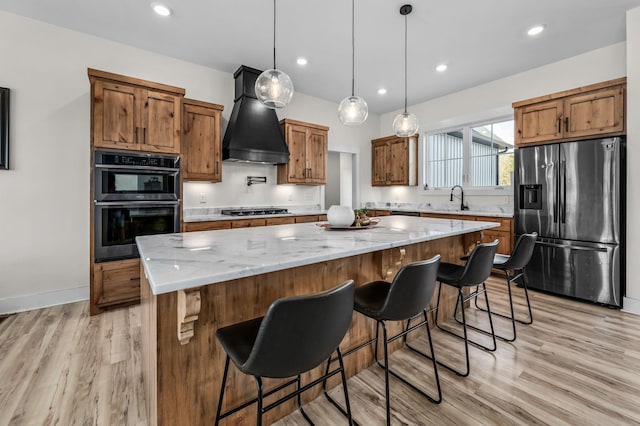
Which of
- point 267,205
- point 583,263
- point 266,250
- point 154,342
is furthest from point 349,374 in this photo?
point 267,205

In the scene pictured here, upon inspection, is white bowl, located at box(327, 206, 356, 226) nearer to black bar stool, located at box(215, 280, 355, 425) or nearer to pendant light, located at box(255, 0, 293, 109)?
pendant light, located at box(255, 0, 293, 109)

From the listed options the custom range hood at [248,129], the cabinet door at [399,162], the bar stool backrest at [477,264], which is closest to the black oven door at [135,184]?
the custom range hood at [248,129]

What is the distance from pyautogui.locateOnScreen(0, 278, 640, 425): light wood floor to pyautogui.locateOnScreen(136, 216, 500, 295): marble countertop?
3.01ft

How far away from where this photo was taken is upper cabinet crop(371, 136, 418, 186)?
569cm

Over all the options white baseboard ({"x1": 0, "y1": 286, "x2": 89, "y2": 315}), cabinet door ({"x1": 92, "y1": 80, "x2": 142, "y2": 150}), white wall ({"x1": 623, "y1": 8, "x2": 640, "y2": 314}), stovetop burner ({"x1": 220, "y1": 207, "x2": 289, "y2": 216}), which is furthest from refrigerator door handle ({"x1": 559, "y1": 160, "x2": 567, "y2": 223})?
white baseboard ({"x1": 0, "y1": 286, "x2": 89, "y2": 315})

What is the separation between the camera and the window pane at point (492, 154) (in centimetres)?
465

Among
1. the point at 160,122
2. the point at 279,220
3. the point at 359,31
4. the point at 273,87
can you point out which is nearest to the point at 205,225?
the point at 279,220

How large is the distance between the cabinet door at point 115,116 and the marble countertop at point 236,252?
5.74 ft

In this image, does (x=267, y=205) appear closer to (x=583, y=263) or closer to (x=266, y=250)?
(x=266, y=250)

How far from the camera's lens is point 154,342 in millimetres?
1190

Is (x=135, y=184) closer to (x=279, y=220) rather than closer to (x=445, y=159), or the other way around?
(x=279, y=220)

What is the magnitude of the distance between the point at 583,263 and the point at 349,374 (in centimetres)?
303

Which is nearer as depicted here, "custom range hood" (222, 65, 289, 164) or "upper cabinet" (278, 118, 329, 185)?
"custom range hood" (222, 65, 289, 164)

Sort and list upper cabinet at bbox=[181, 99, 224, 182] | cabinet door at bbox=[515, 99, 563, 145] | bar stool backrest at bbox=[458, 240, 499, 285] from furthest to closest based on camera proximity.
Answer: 1. upper cabinet at bbox=[181, 99, 224, 182]
2. cabinet door at bbox=[515, 99, 563, 145]
3. bar stool backrest at bbox=[458, 240, 499, 285]
